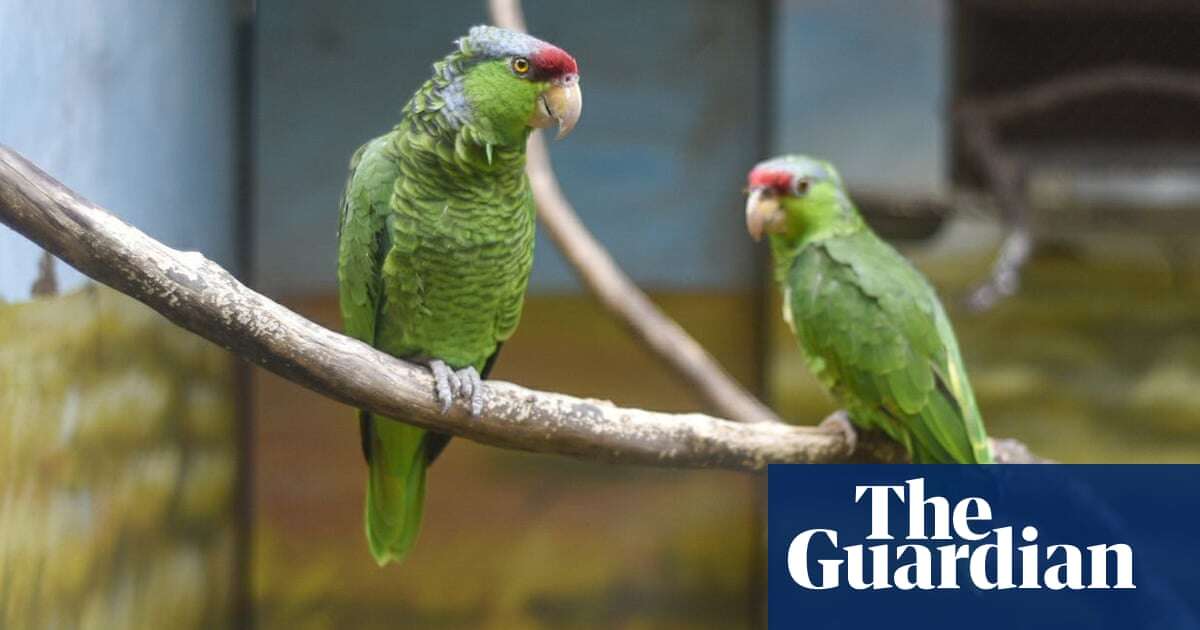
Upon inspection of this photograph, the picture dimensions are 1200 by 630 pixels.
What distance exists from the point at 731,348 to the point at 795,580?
0.79 meters

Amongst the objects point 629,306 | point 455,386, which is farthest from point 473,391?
point 629,306

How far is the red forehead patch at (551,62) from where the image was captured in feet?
2.87

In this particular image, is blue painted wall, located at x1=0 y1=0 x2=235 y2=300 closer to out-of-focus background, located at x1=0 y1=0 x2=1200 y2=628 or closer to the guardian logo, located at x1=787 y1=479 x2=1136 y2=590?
out-of-focus background, located at x1=0 y1=0 x2=1200 y2=628

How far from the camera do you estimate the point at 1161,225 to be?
1821mm

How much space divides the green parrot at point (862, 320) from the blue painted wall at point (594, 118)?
0.37m

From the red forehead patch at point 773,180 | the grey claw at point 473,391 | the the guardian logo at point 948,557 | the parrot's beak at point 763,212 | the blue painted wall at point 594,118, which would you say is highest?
the blue painted wall at point 594,118

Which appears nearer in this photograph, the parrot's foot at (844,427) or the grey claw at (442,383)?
the grey claw at (442,383)

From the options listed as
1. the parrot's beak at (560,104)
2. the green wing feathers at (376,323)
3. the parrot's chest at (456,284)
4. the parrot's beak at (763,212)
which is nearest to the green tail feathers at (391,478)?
the green wing feathers at (376,323)

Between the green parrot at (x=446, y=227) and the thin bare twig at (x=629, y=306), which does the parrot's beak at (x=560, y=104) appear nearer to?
the green parrot at (x=446, y=227)

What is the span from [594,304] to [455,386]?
793mm

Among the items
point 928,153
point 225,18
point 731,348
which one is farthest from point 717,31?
point 225,18

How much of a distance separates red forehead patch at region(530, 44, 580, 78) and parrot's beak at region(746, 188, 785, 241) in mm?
414

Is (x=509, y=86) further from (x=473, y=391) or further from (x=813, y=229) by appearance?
(x=813, y=229)

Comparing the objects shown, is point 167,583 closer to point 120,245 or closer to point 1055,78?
point 120,245
